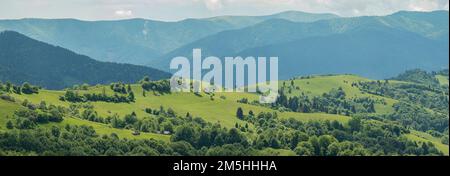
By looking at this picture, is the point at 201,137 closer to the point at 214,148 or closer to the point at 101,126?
the point at 214,148

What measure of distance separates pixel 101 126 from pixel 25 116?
835 inches

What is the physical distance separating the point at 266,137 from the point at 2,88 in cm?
7635

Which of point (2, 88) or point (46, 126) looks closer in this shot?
point (46, 126)
